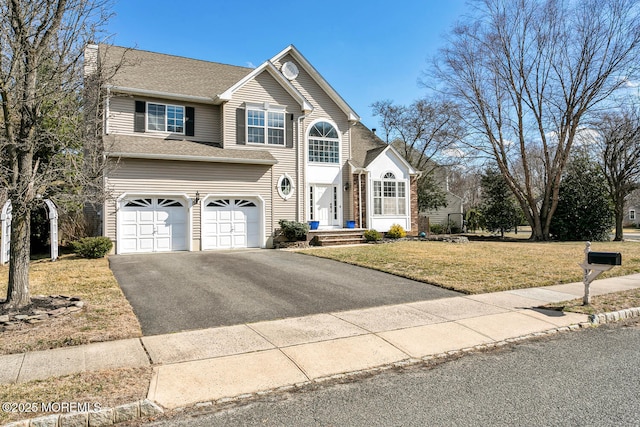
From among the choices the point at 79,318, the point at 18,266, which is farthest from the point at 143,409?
the point at 18,266

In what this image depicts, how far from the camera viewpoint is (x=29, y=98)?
635 centimetres

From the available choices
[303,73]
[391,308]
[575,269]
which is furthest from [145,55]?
[575,269]

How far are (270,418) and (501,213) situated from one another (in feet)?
90.4

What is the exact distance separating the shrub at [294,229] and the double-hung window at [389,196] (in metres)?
4.86

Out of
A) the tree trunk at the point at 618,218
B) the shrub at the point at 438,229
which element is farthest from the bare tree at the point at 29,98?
the tree trunk at the point at 618,218

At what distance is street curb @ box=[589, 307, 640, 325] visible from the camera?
22.4ft

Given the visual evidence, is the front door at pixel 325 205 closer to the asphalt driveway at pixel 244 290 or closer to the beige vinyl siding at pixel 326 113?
the beige vinyl siding at pixel 326 113

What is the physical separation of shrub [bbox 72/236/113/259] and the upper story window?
1036 centimetres

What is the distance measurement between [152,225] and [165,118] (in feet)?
16.1

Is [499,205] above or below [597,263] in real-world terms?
above

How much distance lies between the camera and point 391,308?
7582mm

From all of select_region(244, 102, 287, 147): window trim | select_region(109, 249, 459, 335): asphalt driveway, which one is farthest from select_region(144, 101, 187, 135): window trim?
select_region(109, 249, 459, 335): asphalt driveway

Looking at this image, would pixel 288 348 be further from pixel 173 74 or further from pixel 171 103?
pixel 173 74

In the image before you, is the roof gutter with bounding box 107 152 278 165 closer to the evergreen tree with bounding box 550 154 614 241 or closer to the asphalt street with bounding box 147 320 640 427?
the asphalt street with bounding box 147 320 640 427
